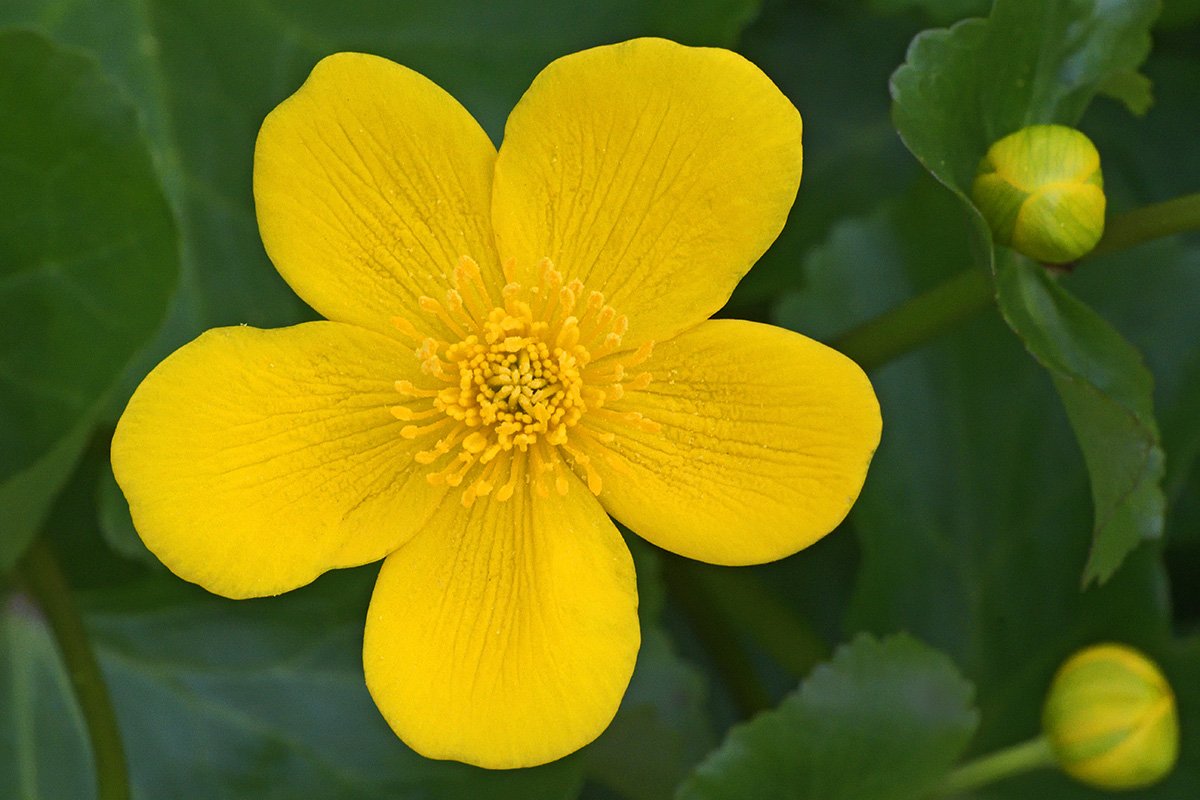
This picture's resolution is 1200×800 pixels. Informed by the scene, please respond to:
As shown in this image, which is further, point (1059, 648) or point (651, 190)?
point (1059, 648)

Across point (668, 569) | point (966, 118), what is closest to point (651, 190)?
point (966, 118)

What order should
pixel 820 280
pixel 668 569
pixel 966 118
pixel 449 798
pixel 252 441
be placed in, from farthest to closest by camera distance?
pixel 668 569, pixel 820 280, pixel 449 798, pixel 966 118, pixel 252 441

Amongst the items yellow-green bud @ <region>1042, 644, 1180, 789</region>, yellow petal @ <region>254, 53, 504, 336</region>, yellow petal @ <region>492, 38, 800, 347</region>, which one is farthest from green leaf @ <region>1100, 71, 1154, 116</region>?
yellow petal @ <region>254, 53, 504, 336</region>

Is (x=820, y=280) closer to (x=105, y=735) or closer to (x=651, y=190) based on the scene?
(x=651, y=190)

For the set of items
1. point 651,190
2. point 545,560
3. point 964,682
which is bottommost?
point 964,682

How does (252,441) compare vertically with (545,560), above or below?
above

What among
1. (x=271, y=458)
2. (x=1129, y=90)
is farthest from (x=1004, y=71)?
(x=271, y=458)

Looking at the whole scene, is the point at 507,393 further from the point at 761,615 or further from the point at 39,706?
the point at 39,706

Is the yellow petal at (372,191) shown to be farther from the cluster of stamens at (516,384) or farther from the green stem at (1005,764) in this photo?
the green stem at (1005,764)
